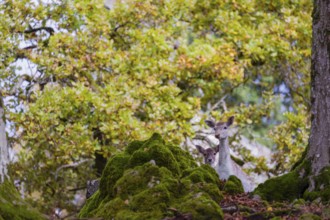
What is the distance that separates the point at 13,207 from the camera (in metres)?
6.82

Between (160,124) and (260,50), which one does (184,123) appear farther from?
(260,50)

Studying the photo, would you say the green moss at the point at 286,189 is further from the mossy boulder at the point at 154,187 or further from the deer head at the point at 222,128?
the deer head at the point at 222,128

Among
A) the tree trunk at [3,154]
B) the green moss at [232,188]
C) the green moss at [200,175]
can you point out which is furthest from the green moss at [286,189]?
the tree trunk at [3,154]

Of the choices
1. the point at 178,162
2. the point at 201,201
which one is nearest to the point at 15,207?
the point at 201,201

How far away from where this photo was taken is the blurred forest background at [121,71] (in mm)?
14730

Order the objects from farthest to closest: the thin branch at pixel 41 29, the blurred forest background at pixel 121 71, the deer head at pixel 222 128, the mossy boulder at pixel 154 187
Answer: the thin branch at pixel 41 29
the blurred forest background at pixel 121 71
the deer head at pixel 222 128
the mossy boulder at pixel 154 187

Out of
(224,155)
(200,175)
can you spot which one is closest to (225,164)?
(224,155)

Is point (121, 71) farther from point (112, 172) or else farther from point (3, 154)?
point (3, 154)

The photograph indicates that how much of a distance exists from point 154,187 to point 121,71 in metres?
9.06

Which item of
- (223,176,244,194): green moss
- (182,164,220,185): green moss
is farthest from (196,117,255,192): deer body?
(182,164,220,185): green moss

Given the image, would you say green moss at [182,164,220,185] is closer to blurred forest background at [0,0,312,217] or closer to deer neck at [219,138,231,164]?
deer neck at [219,138,231,164]

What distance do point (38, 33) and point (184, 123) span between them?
4.13m

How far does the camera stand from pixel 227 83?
21.1 m

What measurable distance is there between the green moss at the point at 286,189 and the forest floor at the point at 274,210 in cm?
85
